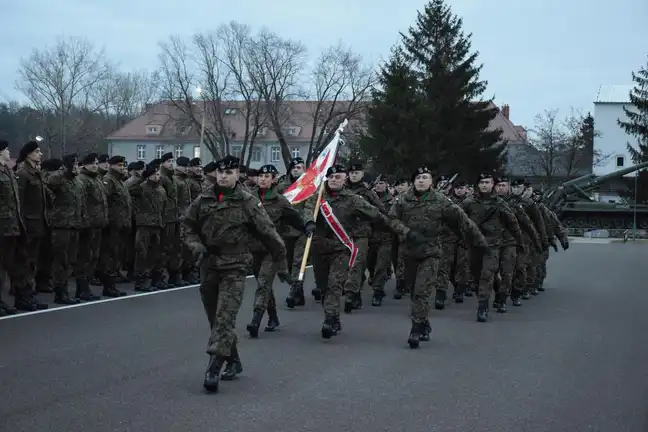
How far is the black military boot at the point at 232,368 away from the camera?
25.0 feet

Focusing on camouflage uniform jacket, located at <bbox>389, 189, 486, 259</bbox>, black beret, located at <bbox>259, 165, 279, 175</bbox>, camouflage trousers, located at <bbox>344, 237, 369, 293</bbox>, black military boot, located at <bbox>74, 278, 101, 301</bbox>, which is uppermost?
black beret, located at <bbox>259, 165, 279, 175</bbox>

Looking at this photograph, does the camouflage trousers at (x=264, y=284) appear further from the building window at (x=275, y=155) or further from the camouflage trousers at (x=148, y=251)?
the building window at (x=275, y=155)

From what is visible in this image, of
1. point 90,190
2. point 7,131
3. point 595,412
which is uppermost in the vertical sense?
point 7,131

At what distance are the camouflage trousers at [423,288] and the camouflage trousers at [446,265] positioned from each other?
403 cm

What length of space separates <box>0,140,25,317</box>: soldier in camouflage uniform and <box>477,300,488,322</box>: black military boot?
6.14 meters

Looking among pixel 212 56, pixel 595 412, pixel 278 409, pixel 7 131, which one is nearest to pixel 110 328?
pixel 278 409

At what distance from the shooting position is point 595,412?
266 inches

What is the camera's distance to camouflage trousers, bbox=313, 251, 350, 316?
10.1 meters

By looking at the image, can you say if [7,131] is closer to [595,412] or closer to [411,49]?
[411,49]

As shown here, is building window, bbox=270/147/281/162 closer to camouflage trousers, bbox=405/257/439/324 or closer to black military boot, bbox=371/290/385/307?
black military boot, bbox=371/290/385/307

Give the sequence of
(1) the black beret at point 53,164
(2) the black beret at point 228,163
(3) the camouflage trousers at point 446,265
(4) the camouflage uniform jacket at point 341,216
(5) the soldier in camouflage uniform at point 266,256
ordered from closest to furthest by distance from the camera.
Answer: (2) the black beret at point 228,163
(5) the soldier in camouflage uniform at point 266,256
(4) the camouflage uniform jacket at point 341,216
(1) the black beret at point 53,164
(3) the camouflage trousers at point 446,265

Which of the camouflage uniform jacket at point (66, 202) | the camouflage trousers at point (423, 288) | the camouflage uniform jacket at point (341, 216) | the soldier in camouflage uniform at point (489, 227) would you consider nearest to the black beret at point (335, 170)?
the camouflage uniform jacket at point (341, 216)

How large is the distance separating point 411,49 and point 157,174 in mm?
38629

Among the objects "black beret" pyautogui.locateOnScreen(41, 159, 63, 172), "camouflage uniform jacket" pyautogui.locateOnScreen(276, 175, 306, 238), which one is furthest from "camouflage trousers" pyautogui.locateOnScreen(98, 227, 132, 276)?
"camouflage uniform jacket" pyautogui.locateOnScreen(276, 175, 306, 238)
